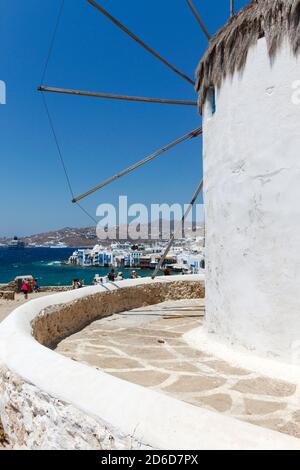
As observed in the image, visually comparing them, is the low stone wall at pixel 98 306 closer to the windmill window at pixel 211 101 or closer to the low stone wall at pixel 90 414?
the low stone wall at pixel 90 414

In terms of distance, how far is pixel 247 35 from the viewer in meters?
4.88

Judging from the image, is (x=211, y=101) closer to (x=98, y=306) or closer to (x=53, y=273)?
(x=98, y=306)

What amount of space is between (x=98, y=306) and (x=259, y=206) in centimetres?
471

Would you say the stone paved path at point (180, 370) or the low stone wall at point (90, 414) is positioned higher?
the low stone wall at point (90, 414)

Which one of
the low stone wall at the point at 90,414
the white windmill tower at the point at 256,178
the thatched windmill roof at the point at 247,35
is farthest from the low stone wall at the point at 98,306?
the thatched windmill roof at the point at 247,35

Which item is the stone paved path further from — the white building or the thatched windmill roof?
the thatched windmill roof

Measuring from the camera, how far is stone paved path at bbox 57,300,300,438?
3.63 meters

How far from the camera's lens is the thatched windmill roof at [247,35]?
4.39 meters

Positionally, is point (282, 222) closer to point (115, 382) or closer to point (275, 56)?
point (275, 56)

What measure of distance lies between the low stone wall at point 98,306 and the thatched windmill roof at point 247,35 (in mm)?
4405

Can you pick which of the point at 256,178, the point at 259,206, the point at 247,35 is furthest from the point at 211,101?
the point at 259,206

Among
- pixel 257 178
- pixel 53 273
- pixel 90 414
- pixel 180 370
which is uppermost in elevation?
pixel 257 178

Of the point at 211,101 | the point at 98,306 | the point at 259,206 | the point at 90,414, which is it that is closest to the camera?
the point at 90,414

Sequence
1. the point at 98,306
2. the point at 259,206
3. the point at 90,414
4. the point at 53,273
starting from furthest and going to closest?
the point at 53,273 < the point at 98,306 < the point at 259,206 < the point at 90,414
